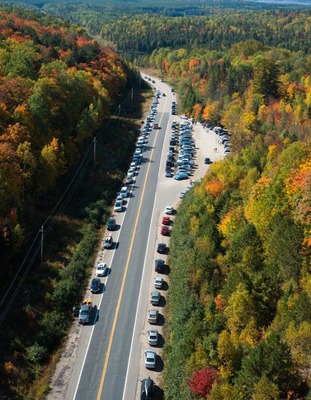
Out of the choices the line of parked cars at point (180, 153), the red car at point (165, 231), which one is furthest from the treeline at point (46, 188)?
the red car at point (165, 231)

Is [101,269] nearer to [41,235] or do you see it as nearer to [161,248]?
[161,248]

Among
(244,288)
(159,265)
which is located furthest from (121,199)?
(244,288)

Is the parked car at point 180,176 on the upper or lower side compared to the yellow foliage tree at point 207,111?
lower

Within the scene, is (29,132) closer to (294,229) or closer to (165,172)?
(165,172)

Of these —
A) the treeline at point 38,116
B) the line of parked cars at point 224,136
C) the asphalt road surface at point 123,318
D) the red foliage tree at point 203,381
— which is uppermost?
the treeline at point 38,116

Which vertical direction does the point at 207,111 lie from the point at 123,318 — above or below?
above

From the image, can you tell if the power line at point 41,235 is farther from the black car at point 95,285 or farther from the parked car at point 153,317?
the parked car at point 153,317
